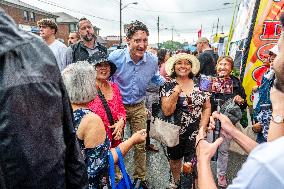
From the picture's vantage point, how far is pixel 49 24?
5102 mm

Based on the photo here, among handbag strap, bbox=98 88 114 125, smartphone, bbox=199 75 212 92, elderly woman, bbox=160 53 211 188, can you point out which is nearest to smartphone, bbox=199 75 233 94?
smartphone, bbox=199 75 212 92

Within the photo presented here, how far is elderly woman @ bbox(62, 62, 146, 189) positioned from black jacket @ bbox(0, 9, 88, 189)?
86 centimetres

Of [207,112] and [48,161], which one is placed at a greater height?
[48,161]

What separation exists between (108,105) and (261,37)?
3.95 m

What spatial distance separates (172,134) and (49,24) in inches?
132

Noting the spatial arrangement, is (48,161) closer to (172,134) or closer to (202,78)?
(172,134)

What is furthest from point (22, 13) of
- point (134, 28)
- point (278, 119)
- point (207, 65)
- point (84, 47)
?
point (278, 119)

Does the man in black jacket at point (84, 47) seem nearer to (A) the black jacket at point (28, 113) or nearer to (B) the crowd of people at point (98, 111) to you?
(B) the crowd of people at point (98, 111)

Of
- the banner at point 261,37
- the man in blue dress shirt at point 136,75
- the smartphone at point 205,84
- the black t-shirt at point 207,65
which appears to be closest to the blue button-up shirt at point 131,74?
the man in blue dress shirt at point 136,75

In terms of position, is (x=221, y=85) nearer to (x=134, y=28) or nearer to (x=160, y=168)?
(x=134, y=28)

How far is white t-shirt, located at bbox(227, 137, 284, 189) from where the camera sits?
0.74 m

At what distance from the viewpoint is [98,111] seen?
2.98 meters

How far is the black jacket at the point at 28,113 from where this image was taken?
36.1 inches

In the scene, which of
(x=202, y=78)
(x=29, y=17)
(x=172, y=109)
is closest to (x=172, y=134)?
(x=172, y=109)
